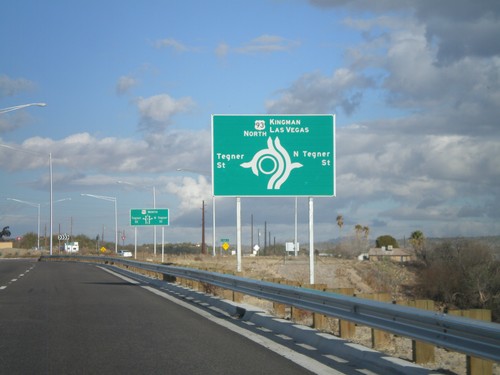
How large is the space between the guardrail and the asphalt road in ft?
4.08

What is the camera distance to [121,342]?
13727mm

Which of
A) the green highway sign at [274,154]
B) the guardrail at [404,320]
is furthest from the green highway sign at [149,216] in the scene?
the guardrail at [404,320]

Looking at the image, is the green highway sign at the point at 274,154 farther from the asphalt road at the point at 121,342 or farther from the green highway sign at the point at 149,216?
the green highway sign at the point at 149,216

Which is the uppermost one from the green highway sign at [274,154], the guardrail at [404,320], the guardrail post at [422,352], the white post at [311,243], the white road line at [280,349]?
the green highway sign at [274,154]

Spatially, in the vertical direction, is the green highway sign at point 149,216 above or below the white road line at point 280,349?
above

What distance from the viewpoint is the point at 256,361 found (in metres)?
11.6

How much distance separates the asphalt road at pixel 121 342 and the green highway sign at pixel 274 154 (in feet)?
18.5

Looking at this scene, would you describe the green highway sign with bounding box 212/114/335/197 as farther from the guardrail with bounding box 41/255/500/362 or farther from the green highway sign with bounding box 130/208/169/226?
the green highway sign with bounding box 130/208/169/226

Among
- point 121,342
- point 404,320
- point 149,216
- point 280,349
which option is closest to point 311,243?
point 121,342

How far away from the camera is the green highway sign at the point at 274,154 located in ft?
84.3

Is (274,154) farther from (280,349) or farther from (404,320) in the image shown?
(404,320)

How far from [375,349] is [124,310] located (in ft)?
32.0

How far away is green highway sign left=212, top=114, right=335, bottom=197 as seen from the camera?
84.3 ft

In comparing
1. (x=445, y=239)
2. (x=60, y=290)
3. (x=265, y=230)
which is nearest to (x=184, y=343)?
(x=60, y=290)
